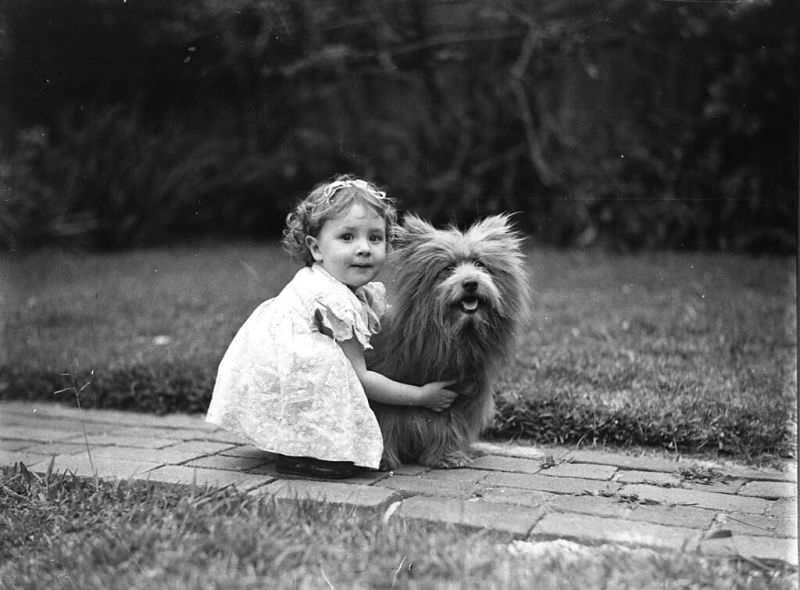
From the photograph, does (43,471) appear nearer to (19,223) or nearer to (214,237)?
(19,223)

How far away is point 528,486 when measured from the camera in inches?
122

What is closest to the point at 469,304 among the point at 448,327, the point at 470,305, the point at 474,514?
the point at 470,305

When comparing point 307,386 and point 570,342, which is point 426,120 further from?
point 307,386

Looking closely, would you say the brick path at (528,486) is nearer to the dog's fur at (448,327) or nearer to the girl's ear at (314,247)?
the dog's fur at (448,327)

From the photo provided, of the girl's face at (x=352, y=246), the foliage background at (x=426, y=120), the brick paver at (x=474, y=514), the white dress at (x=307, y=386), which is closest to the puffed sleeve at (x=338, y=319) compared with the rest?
the white dress at (x=307, y=386)

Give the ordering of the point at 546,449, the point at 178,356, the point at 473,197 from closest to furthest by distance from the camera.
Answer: the point at 546,449, the point at 178,356, the point at 473,197

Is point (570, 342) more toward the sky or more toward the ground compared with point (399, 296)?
more toward the ground

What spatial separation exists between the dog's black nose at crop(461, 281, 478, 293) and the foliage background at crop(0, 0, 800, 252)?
491 cm

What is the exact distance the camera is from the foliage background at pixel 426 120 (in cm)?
832

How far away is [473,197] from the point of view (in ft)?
30.0

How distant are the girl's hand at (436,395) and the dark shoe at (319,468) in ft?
1.14

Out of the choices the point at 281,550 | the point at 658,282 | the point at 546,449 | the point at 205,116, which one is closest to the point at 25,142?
the point at 205,116

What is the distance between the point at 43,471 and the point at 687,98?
704cm

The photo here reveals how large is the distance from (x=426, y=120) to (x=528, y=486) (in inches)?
271
